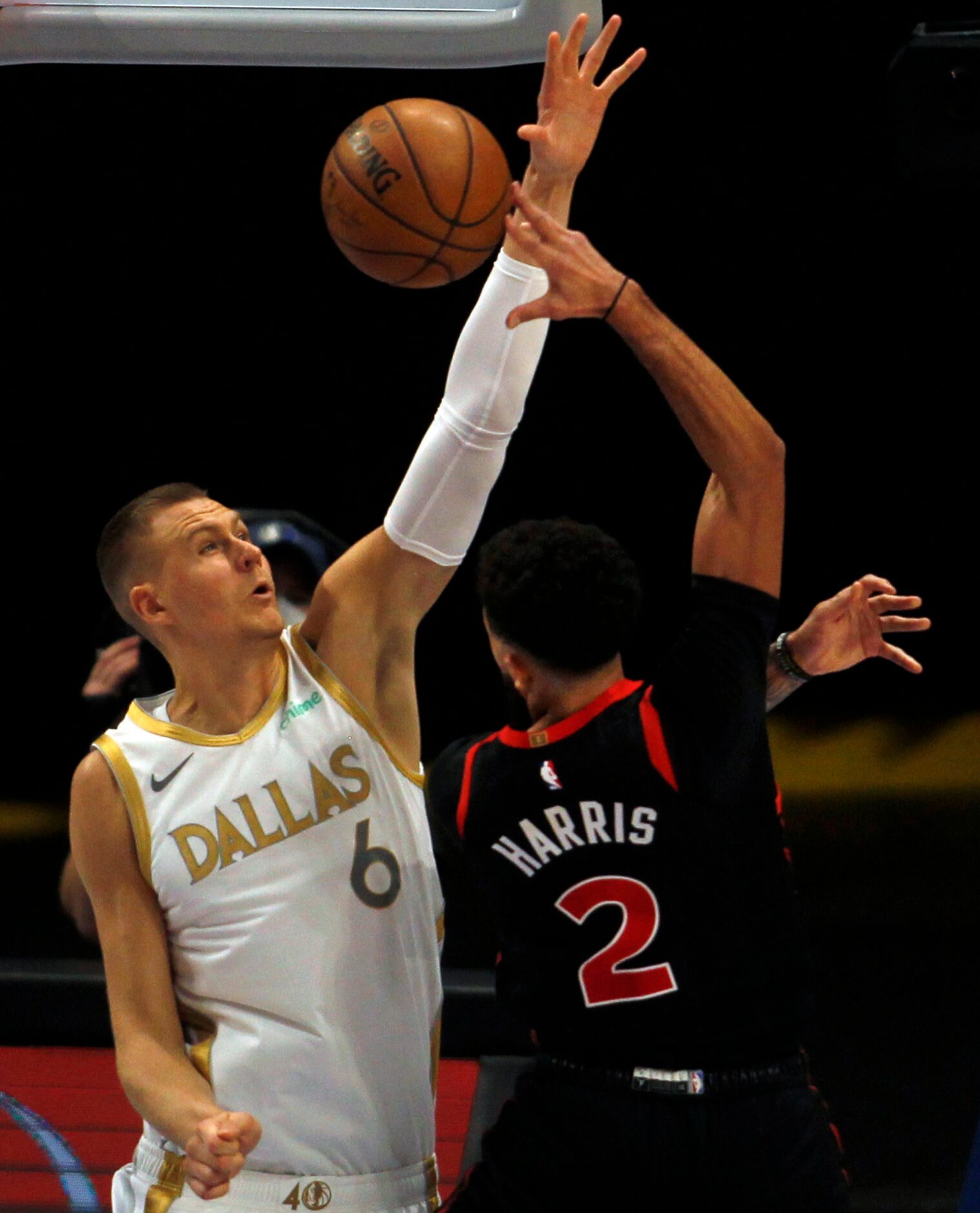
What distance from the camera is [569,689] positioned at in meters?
2.14

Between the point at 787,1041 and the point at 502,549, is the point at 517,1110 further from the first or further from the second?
the point at 502,549

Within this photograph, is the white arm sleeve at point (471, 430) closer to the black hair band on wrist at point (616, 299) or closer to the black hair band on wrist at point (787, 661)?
the black hair band on wrist at point (616, 299)

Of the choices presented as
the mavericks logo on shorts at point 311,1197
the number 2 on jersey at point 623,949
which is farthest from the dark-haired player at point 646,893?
the mavericks logo on shorts at point 311,1197

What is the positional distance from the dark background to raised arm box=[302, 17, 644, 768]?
168 inches

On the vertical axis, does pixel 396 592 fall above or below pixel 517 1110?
above

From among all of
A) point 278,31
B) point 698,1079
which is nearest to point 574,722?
point 698,1079

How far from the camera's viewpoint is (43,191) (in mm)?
6621

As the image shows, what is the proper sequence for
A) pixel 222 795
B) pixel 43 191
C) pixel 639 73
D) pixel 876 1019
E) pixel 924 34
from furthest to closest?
pixel 43 191 → pixel 639 73 → pixel 876 1019 → pixel 924 34 → pixel 222 795

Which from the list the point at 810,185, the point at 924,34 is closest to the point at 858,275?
the point at 810,185

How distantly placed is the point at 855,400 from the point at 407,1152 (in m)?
5.31

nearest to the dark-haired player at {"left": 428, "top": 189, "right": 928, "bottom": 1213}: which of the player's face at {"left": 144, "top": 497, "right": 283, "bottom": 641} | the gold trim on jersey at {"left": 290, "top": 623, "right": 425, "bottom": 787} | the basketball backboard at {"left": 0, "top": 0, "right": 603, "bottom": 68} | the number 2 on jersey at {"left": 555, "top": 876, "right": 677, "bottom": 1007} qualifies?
the number 2 on jersey at {"left": 555, "top": 876, "right": 677, "bottom": 1007}

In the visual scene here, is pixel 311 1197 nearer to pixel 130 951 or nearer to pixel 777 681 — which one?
pixel 130 951

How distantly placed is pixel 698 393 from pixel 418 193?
1.16 meters

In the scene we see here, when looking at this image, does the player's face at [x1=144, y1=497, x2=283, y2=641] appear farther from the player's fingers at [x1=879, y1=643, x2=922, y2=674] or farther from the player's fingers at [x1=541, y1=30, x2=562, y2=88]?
the player's fingers at [x1=879, y1=643, x2=922, y2=674]
